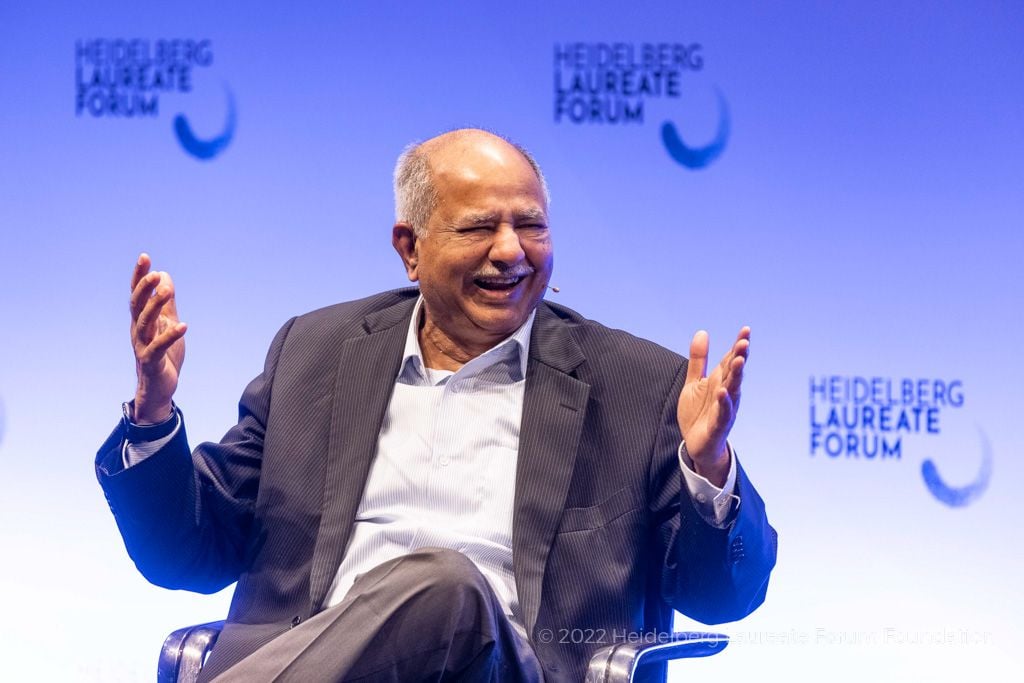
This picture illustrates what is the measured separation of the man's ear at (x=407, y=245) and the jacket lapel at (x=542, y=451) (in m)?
0.30

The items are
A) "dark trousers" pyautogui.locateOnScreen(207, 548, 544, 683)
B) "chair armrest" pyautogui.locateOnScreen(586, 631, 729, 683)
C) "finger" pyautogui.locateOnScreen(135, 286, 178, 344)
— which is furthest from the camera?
"finger" pyautogui.locateOnScreen(135, 286, 178, 344)

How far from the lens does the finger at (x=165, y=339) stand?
6.15ft

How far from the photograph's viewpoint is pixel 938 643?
117 inches

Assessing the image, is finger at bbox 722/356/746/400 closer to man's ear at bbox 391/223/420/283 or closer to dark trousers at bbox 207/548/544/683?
dark trousers at bbox 207/548/544/683

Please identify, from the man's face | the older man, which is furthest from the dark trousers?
the man's face

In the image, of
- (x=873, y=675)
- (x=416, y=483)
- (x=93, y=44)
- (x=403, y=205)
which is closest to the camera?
(x=416, y=483)

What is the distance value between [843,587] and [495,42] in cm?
168

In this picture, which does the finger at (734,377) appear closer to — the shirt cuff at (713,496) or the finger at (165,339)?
the shirt cuff at (713,496)

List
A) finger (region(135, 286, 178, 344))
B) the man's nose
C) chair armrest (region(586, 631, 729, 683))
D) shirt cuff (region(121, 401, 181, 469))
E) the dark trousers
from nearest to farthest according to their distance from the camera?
the dark trousers, chair armrest (region(586, 631, 729, 683)), finger (region(135, 286, 178, 344)), shirt cuff (region(121, 401, 181, 469)), the man's nose

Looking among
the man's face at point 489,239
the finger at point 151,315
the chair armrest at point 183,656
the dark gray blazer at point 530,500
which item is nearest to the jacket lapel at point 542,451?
the dark gray blazer at point 530,500

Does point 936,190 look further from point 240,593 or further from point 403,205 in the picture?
point 240,593

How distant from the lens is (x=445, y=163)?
7.44 feet

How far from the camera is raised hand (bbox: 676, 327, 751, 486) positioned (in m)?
1.83

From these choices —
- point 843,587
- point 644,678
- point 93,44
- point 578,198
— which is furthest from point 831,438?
point 93,44
